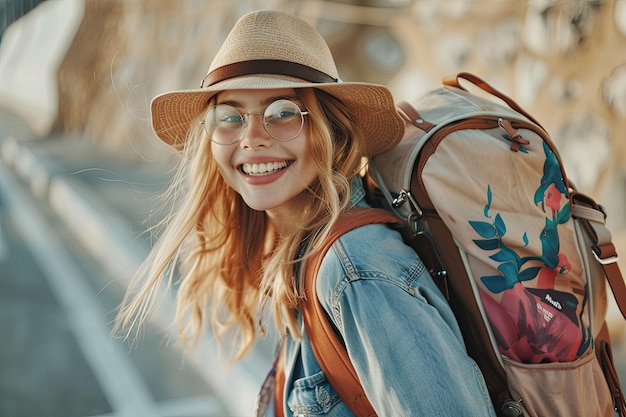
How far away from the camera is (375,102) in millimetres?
1136

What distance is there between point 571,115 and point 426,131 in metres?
1.42

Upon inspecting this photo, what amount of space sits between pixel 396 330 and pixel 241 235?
1.85 feet

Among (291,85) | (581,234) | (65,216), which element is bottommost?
(581,234)

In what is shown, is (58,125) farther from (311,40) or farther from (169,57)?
(311,40)

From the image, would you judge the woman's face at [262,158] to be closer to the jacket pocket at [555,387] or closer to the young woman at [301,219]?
the young woman at [301,219]

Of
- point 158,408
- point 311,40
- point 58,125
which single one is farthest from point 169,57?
point 311,40

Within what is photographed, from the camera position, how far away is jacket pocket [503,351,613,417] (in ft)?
3.17

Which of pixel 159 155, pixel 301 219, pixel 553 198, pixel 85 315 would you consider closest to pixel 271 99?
pixel 301 219

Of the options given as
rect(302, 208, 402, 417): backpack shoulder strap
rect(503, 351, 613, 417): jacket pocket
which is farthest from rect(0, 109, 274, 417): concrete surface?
rect(503, 351, 613, 417): jacket pocket

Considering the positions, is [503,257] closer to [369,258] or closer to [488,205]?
[488,205]

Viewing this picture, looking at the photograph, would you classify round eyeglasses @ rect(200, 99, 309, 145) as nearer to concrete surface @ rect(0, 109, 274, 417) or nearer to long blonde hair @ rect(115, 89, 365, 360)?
long blonde hair @ rect(115, 89, 365, 360)

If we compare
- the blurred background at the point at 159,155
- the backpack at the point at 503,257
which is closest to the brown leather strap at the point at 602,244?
the backpack at the point at 503,257

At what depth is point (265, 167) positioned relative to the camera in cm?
114

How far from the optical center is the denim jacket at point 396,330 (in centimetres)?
89
